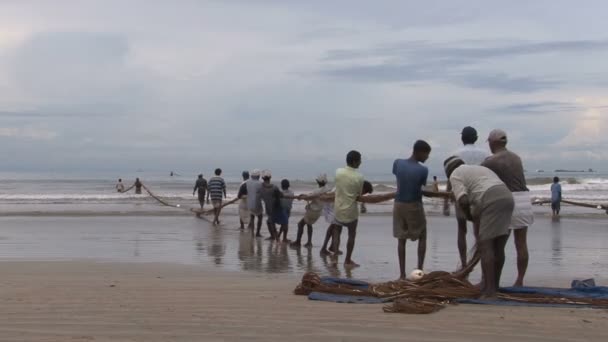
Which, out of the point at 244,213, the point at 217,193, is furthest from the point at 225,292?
the point at 217,193

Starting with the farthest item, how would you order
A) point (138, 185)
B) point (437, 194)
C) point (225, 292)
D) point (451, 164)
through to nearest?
1. point (138, 185)
2. point (437, 194)
3. point (451, 164)
4. point (225, 292)

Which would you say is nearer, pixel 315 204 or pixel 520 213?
pixel 520 213

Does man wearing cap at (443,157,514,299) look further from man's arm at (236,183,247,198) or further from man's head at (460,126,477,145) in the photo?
man's arm at (236,183,247,198)

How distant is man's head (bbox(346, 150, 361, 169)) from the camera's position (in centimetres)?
1082

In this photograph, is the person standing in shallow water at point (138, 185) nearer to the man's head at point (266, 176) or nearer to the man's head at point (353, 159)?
the man's head at point (266, 176)

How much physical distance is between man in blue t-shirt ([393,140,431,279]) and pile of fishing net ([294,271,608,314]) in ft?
4.37

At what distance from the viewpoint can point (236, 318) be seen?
646cm

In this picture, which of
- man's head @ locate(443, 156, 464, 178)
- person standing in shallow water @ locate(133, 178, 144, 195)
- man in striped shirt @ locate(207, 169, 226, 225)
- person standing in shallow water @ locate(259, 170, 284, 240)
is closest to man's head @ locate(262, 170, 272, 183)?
person standing in shallow water @ locate(259, 170, 284, 240)

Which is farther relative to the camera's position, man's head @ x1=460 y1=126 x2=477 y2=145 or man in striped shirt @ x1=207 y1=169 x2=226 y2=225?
man in striped shirt @ x1=207 y1=169 x2=226 y2=225

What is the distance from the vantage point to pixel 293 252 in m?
13.8

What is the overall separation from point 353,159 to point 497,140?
124 inches

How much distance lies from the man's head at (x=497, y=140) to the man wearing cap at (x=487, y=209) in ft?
2.16

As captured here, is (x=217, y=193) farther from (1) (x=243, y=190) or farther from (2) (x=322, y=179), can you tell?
(2) (x=322, y=179)

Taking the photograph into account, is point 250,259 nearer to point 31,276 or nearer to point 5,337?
point 31,276
